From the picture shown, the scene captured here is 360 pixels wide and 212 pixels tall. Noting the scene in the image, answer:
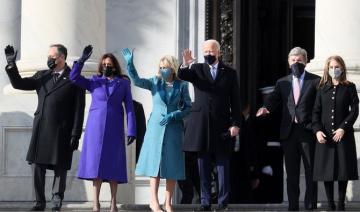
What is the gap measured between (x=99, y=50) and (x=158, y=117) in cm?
264

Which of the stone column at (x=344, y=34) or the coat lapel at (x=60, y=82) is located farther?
the stone column at (x=344, y=34)

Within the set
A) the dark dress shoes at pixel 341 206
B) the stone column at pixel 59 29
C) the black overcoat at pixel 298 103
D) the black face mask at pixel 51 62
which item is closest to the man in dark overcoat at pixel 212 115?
the black overcoat at pixel 298 103

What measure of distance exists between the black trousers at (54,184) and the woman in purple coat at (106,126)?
28cm

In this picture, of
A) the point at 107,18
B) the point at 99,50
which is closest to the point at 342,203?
the point at 99,50

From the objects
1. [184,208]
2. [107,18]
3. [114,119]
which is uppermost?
[107,18]

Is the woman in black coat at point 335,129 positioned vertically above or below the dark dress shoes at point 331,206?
above

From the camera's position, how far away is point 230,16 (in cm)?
2255

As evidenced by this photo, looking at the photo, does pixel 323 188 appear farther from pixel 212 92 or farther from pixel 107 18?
pixel 107 18

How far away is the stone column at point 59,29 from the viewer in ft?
59.6

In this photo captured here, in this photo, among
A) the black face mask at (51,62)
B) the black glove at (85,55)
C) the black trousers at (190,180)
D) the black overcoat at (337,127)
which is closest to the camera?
the black glove at (85,55)


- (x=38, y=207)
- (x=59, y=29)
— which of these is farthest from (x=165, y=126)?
(x=59, y=29)

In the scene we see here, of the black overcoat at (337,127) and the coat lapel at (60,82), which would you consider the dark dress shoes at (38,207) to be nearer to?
the coat lapel at (60,82)

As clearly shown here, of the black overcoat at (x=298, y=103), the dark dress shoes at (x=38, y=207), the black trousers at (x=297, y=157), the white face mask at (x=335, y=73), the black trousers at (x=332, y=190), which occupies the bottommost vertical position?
the dark dress shoes at (x=38, y=207)

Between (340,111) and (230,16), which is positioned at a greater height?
(230,16)
